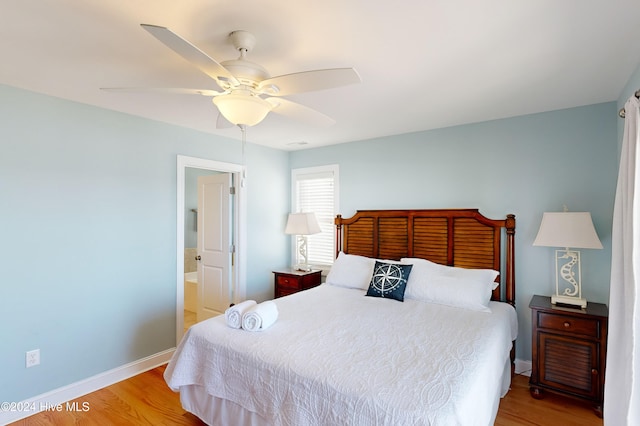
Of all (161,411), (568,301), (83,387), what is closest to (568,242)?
(568,301)

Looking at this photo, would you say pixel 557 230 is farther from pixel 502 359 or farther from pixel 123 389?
pixel 123 389

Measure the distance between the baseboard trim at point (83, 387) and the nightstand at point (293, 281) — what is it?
1386mm

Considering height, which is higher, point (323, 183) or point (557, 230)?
point (323, 183)

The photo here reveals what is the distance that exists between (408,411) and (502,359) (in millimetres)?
1280

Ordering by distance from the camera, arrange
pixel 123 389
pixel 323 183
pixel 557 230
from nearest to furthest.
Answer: pixel 557 230
pixel 123 389
pixel 323 183

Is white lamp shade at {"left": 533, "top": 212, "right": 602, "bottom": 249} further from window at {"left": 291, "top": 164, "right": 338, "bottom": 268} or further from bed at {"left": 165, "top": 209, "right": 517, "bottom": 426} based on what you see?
window at {"left": 291, "top": 164, "right": 338, "bottom": 268}

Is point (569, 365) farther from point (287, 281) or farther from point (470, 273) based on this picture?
point (287, 281)

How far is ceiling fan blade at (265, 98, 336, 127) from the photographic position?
1847 millimetres

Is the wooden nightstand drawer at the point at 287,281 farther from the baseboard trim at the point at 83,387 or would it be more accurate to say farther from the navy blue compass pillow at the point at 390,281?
the baseboard trim at the point at 83,387

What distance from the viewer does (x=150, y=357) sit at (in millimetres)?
3160

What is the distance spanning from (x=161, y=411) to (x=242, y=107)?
7.65 feet

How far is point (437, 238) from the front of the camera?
343 cm

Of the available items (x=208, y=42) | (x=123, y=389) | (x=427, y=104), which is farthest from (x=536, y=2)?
(x=123, y=389)

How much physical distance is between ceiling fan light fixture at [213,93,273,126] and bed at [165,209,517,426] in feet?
4.29
